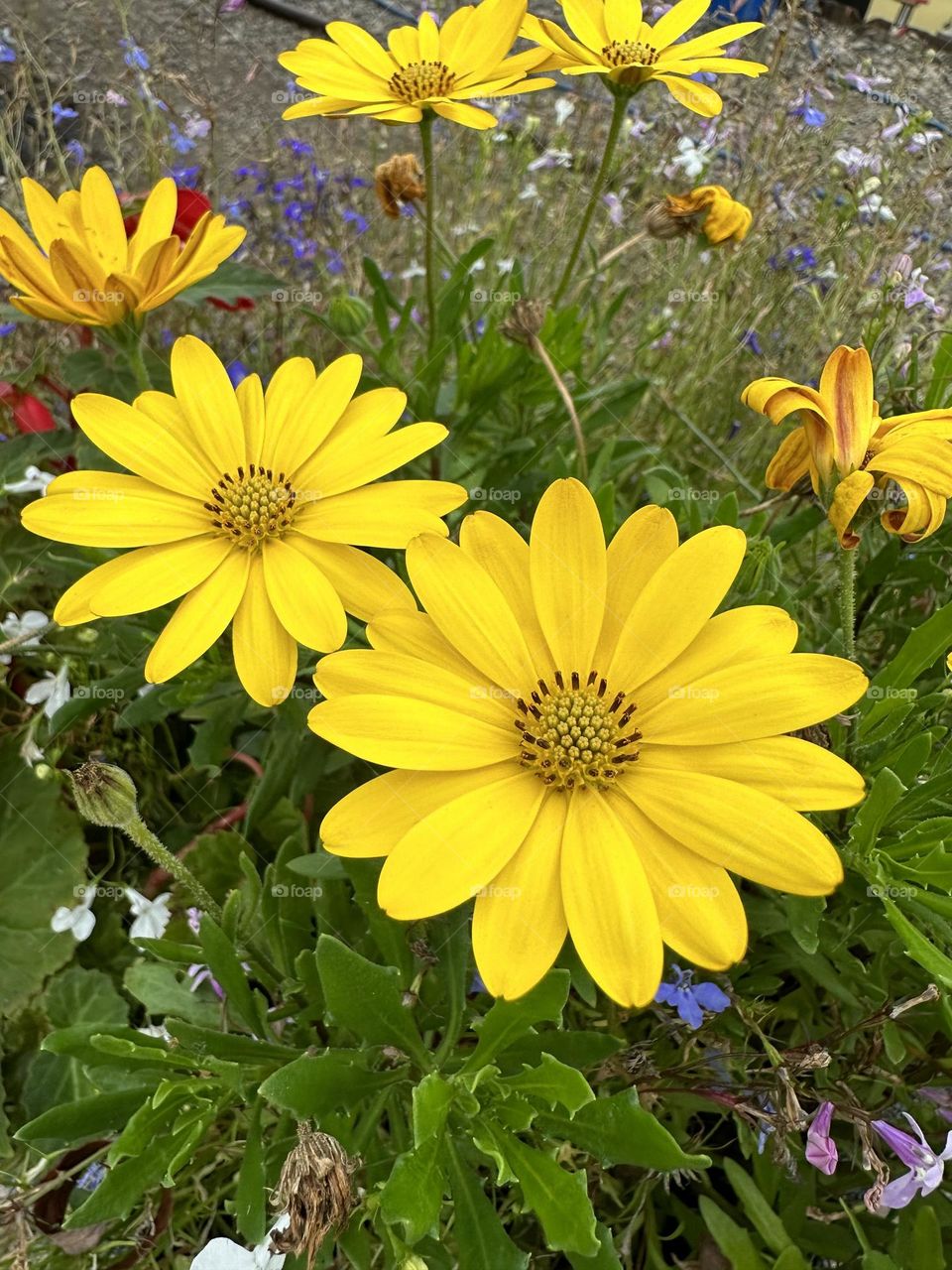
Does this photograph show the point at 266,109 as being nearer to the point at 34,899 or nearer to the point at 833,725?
the point at 34,899

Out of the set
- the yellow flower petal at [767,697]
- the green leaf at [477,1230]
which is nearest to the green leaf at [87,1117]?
the green leaf at [477,1230]

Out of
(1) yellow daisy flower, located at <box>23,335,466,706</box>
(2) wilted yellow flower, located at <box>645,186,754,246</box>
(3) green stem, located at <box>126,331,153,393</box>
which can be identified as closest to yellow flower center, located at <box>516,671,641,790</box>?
(1) yellow daisy flower, located at <box>23,335,466,706</box>

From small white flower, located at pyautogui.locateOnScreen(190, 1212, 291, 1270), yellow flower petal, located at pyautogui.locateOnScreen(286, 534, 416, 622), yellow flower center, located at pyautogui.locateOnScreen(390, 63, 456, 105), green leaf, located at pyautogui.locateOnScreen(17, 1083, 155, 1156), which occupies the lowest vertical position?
small white flower, located at pyautogui.locateOnScreen(190, 1212, 291, 1270)

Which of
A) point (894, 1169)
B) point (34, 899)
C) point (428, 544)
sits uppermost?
point (428, 544)

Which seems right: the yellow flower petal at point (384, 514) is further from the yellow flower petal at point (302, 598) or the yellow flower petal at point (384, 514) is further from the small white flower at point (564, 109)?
the small white flower at point (564, 109)

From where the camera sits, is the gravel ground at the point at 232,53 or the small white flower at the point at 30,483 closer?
the small white flower at the point at 30,483

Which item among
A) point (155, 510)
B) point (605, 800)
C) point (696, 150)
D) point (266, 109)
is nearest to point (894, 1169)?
point (605, 800)

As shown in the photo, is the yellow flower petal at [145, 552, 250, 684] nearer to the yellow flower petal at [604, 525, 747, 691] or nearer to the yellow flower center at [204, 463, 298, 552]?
the yellow flower center at [204, 463, 298, 552]
